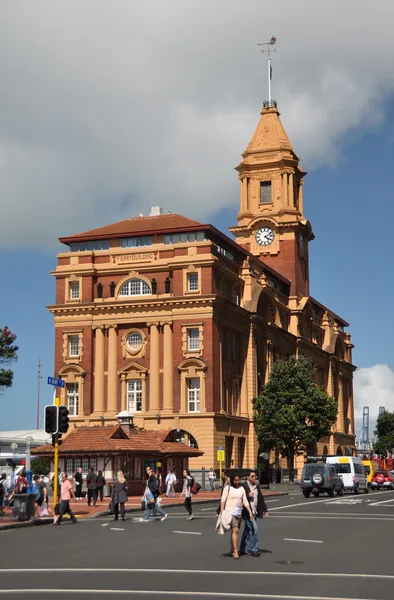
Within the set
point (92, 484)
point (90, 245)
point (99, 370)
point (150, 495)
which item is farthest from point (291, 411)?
point (150, 495)

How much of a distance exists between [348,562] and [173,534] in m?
8.84

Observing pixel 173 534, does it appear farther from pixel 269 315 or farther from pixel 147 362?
pixel 269 315

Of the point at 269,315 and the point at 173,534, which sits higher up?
the point at 269,315

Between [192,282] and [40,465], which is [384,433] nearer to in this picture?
[40,465]

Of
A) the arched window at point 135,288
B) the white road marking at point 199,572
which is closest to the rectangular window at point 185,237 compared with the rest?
the arched window at point 135,288

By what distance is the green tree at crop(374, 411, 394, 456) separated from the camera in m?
132

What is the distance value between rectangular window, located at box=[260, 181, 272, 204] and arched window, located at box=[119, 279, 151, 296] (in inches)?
1056

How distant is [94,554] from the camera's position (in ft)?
64.3

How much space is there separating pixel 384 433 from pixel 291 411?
69.8 metres

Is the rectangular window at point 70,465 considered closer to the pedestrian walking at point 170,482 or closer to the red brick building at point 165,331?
the pedestrian walking at point 170,482

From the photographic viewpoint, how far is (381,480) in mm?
71312

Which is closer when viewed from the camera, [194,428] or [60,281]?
[194,428]

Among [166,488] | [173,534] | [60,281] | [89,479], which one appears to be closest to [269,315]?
[60,281]

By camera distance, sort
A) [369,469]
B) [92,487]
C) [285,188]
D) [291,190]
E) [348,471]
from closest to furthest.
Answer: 1. [92,487]
2. [348,471]
3. [369,469]
4. [285,188]
5. [291,190]
